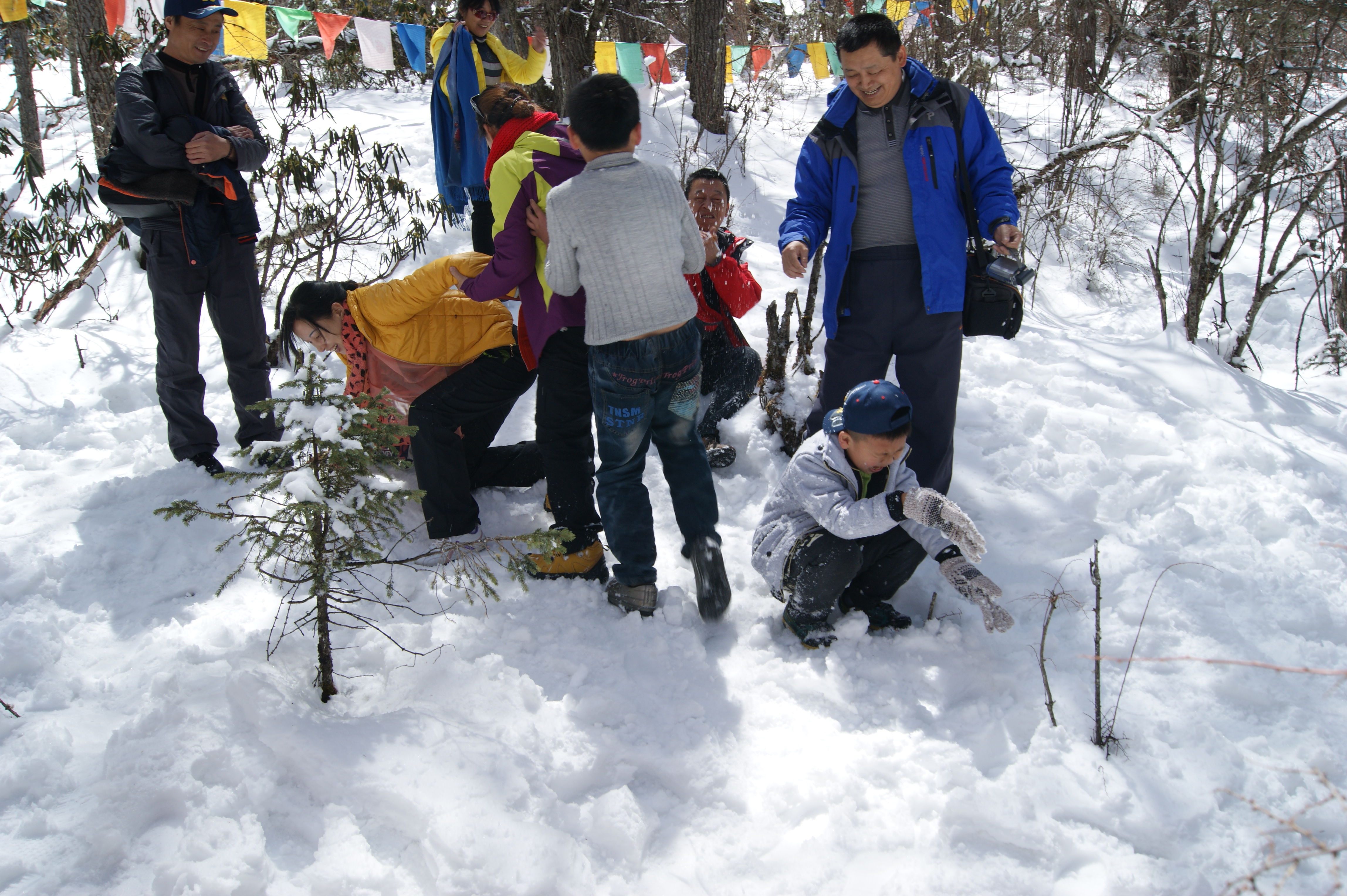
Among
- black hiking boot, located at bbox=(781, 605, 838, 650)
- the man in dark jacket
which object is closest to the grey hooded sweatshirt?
black hiking boot, located at bbox=(781, 605, 838, 650)

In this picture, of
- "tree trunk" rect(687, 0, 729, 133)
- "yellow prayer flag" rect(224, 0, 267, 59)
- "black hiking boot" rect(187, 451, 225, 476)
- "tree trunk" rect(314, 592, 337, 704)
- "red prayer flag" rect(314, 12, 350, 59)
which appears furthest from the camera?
"tree trunk" rect(687, 0, 729, 133)

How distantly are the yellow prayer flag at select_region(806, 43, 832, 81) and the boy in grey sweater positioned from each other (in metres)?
6.80

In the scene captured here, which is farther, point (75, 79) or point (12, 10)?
point (75, 79)

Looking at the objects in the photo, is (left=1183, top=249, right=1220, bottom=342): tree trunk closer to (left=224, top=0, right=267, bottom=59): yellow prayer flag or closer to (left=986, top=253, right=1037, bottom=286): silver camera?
(left=986, top=253, right=1037, bottom=286): silver camera

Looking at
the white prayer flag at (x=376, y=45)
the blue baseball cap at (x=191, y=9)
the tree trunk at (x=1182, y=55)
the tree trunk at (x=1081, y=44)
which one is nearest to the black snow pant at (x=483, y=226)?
the blue baseball cap at (x=191, y=9)

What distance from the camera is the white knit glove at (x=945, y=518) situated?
2354 mm

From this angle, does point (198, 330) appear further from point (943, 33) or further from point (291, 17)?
point (943, 33)

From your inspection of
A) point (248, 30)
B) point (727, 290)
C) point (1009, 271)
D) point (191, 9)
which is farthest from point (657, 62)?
point (1009, 271)

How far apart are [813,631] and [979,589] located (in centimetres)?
56

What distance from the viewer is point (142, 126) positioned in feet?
9.81

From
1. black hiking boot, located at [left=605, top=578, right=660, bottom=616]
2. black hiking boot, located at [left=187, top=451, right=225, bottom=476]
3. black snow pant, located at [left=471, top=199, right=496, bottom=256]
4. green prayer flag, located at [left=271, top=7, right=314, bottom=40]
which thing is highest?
green prayer flag, located at [left=271, top=7, right=314, bottom=40]

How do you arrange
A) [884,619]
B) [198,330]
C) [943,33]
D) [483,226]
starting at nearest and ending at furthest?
[884,619]
[198,330]
[483,226]
[943,33]

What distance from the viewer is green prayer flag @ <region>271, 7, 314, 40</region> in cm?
668

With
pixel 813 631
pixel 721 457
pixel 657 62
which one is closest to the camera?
pixel 813 631
